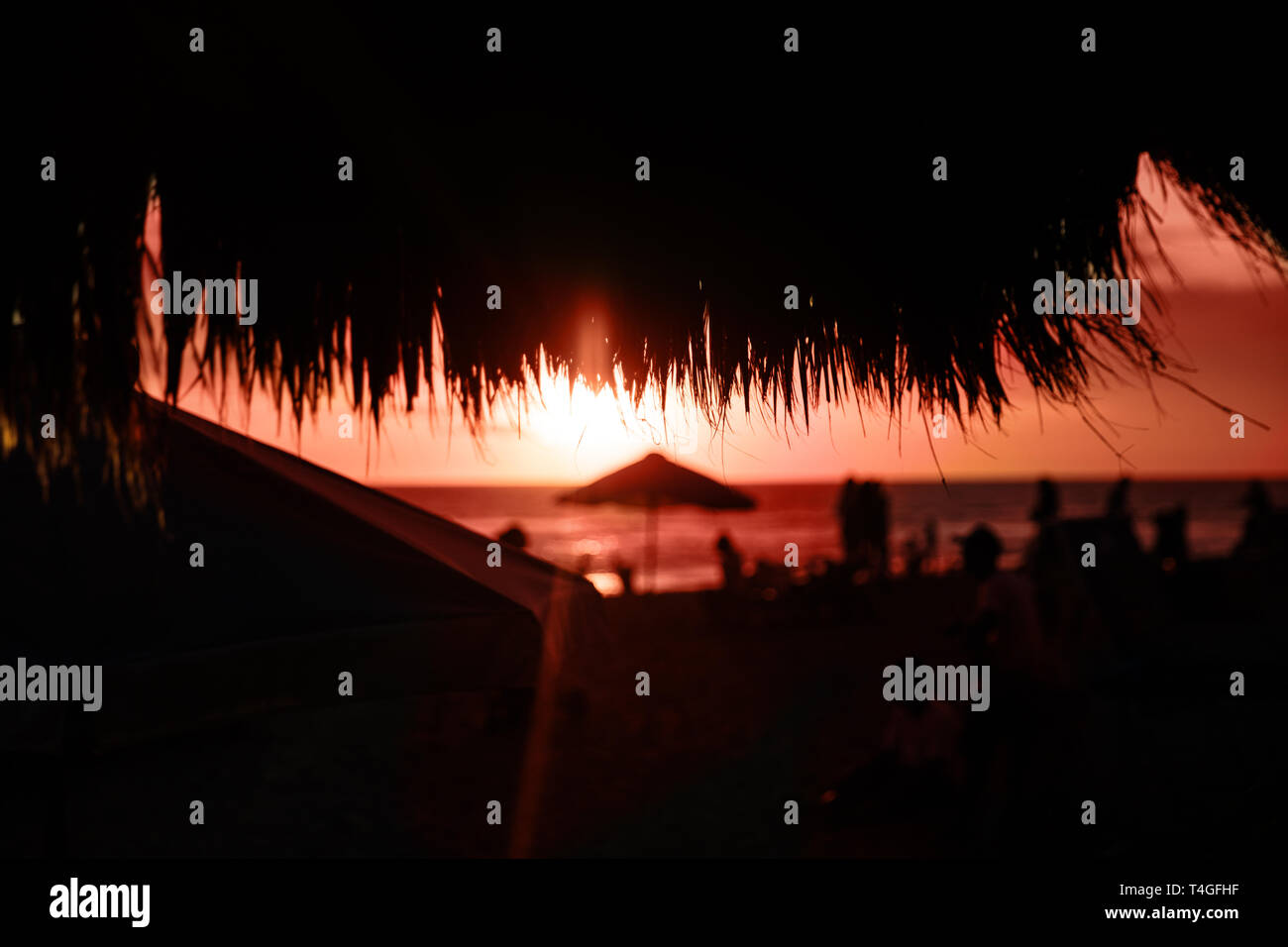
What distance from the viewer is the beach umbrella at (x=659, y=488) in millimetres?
13586

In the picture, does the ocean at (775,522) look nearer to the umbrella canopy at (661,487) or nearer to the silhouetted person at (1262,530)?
the silhouetted person at (1262,530)

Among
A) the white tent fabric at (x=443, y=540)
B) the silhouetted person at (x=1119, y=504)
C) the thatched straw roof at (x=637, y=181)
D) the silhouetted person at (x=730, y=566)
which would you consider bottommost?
the silhouetted person at (x=730, y=566)

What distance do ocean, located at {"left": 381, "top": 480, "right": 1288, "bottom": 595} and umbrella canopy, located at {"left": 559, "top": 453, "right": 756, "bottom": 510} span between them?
3930 millimetres

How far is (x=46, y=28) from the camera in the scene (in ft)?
5.88

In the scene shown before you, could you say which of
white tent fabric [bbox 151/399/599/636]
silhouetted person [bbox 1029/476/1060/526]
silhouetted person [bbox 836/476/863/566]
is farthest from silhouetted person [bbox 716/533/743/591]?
white tent fabric [bbox 151/399/599/636]

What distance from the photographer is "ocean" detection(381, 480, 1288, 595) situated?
109 ft

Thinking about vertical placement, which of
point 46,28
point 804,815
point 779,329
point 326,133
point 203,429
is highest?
point 46,28

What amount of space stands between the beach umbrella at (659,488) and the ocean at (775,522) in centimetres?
388

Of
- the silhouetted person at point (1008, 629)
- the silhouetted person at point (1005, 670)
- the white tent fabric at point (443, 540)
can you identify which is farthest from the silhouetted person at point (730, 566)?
the white tent fabric at point (443, 540)

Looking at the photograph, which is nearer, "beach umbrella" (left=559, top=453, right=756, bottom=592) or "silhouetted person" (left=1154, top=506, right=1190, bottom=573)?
"beach umbrella" (left=559, top=453, right=756, bottom=592)

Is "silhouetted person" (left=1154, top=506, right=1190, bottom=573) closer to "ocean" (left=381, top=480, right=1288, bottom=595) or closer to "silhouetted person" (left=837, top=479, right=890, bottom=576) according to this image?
"ocean" (left=381, top=480, right=1288, bottom=595)
